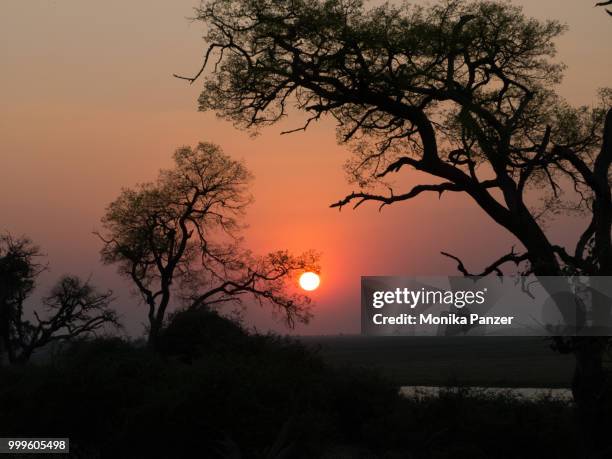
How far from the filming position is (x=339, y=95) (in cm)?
2255

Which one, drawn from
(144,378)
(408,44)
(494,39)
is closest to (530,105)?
(494,39)

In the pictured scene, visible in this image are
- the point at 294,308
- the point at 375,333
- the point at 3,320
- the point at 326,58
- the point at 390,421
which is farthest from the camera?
the point at 294,308

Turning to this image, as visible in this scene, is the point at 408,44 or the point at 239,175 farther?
the point at 239,175

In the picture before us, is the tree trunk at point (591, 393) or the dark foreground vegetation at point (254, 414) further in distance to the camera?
the dark foreground vegetation at point (254, 414)

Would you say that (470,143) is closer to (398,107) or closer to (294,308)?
(398,107)

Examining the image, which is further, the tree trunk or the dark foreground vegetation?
the dark foreground vegetation

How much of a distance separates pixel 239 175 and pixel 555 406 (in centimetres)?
3583

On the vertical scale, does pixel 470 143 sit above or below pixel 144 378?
above

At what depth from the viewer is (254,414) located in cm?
2184

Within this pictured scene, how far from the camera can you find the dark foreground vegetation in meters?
21.8

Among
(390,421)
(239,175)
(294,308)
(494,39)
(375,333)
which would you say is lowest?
(390,421)

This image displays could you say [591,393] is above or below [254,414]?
above

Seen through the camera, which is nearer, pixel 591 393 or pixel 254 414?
pixel 591 393

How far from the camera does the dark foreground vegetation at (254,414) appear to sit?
21828 mm
